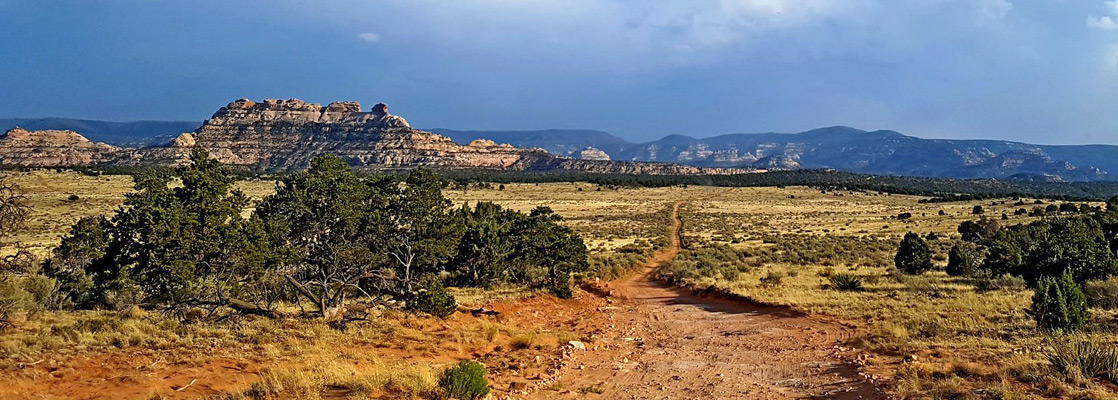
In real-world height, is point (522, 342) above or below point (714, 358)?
below

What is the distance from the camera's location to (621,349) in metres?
12.5

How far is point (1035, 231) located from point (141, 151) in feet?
608

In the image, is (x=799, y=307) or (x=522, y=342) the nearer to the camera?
(x=522, y=342)

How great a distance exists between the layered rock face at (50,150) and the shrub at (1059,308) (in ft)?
560

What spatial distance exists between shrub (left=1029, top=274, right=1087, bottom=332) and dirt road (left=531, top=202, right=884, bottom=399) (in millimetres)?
3352

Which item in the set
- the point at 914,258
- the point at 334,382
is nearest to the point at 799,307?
the point at 914,258

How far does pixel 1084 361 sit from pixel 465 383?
831 centimetres

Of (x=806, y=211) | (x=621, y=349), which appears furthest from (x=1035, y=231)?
(x=806, y=211)

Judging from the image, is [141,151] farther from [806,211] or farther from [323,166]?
[323,166]

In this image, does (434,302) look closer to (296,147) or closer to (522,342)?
(522,342)

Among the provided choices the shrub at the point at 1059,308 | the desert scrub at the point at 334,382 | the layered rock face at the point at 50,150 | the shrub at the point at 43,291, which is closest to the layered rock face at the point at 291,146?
the layered rock face at the point at 50,150

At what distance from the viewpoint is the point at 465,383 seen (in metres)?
8.21

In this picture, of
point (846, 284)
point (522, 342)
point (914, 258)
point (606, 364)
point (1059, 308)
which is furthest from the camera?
point (914, 258)

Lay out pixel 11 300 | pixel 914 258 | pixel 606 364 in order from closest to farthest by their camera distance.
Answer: pixel 606 364 → pixel 11 300 → pixel 914 258
